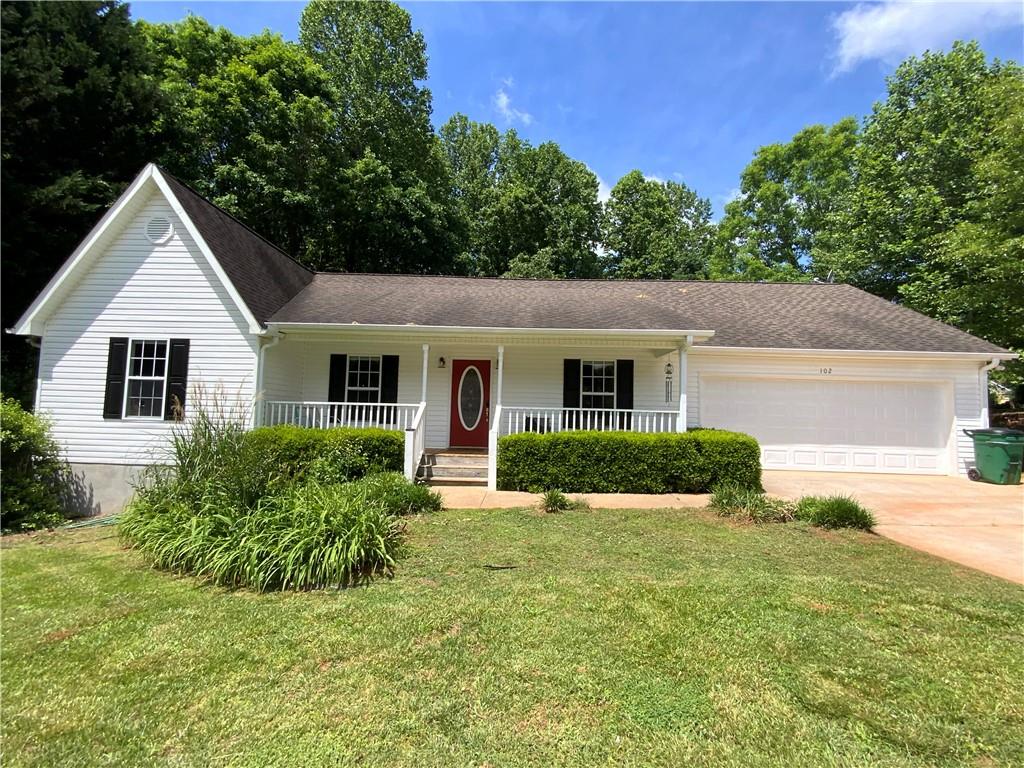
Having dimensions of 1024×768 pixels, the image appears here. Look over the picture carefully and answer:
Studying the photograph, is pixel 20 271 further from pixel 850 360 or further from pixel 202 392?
pixel 850 360

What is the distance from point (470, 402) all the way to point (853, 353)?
30.0 feet

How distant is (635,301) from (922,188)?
47.6ft

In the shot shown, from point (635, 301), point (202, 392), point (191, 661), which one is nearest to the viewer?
point (191, 661)

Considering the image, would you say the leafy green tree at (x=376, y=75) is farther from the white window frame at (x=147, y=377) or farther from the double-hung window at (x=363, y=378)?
the white window frame at (x=147, y=377)

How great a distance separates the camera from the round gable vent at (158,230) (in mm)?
10055

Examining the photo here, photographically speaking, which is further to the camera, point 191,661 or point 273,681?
point 191,661

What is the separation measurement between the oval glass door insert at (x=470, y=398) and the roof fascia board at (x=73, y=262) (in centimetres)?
768

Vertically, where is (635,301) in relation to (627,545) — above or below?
above

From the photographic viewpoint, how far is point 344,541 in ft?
16.4

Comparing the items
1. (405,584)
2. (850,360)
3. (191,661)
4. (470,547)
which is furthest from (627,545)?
(850,360)

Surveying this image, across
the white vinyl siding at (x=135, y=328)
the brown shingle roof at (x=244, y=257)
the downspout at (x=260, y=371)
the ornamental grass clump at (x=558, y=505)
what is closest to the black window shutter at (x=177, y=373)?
the white vinyl siding at (x=135, y=328)

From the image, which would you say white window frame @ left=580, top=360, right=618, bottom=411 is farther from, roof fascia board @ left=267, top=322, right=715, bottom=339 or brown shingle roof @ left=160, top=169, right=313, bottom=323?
brown shingle roof @ left=160, top=169, right=313, bottom=323

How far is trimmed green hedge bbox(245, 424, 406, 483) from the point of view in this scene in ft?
29.0

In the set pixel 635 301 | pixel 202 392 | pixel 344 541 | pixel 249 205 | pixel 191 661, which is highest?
pixel 249 205
